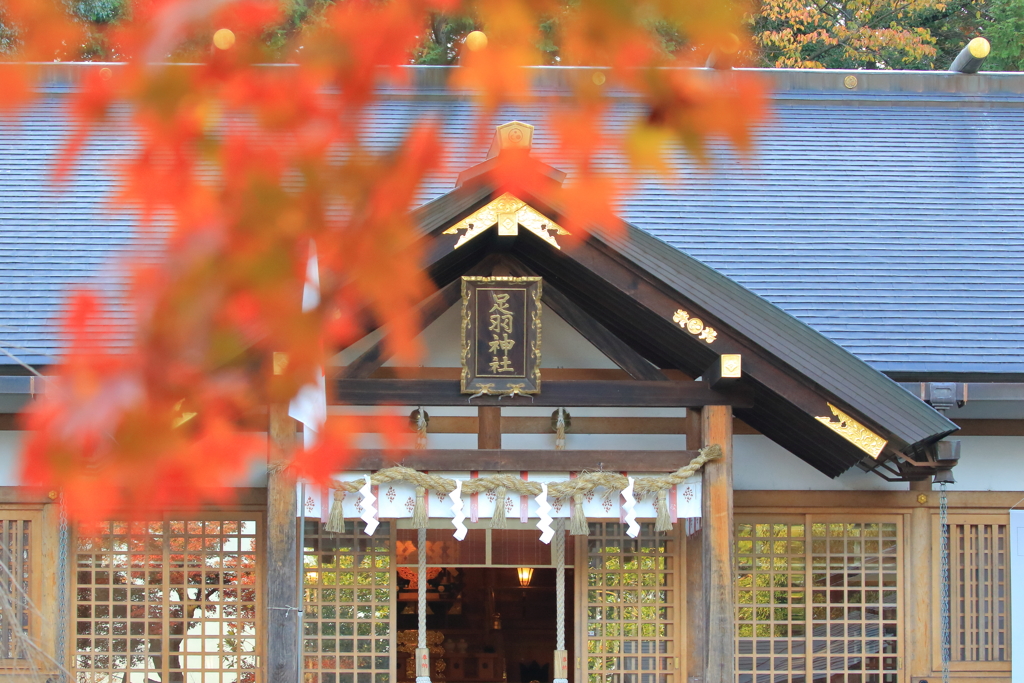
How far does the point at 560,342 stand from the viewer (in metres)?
7.61

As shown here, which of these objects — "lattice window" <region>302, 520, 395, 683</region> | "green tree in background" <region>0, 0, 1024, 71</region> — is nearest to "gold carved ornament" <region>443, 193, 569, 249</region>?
"lattice window" <region>302, 520, 395, 683</region>

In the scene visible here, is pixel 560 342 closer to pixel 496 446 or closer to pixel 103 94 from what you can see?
pixel 496 446

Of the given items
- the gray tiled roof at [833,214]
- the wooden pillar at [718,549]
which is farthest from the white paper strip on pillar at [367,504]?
the gray tiled roof at [833,214]

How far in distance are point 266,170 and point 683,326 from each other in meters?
4.45

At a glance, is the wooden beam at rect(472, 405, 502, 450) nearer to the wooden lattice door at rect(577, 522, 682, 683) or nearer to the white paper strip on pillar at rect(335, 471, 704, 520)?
the white paper strip on pillar at rect(335, 471, 704, 520)

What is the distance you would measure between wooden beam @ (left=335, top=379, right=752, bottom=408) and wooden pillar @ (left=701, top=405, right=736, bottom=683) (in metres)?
0.11

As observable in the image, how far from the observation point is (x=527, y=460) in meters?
6.59

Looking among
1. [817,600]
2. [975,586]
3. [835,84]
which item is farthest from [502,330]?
[835,84]

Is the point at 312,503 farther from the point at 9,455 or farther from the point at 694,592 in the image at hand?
the point at 694,592

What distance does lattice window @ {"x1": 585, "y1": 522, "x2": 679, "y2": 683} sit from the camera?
763cm

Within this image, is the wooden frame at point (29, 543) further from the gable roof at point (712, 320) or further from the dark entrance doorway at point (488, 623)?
the dark entrance doorway at point (488, 623)

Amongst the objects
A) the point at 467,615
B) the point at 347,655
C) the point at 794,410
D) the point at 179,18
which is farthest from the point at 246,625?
the point at 179,18

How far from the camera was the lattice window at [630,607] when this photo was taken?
7633 mm

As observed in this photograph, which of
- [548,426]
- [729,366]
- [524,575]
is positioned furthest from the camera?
[524,575]
